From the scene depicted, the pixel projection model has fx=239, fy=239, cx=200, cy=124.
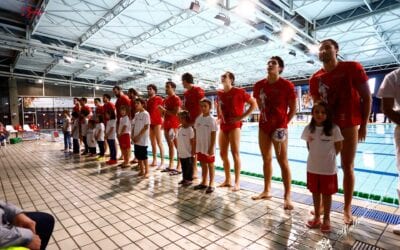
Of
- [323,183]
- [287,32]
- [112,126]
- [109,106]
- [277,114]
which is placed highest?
[287,32]

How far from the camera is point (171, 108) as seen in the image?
498 centimetres

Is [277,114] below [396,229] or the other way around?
the other way around

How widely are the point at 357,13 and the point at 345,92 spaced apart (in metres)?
8.23

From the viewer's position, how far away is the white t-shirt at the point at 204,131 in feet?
12.1

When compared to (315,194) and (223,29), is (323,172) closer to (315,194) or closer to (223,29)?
(315,194)

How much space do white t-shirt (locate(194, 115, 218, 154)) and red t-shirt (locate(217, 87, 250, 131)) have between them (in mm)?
198

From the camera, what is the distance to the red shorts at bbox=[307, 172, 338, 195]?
236cm

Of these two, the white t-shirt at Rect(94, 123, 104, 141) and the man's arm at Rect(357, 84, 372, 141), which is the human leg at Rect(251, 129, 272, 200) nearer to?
the man's arm at Rect(357, 84, 372, 141)

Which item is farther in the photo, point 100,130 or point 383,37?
point 383,37

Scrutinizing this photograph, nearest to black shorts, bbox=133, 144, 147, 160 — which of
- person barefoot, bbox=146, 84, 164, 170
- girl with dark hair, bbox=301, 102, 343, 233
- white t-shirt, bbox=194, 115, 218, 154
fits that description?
person barefoot, bbox=146, 84, 164, 170

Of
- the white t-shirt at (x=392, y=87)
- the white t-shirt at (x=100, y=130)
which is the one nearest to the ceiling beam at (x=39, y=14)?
the white t-shirt at (x=100, y=130)

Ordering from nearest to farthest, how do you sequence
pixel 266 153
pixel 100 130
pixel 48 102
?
pixel 266 153, pixel 100 130, pixel 48 102

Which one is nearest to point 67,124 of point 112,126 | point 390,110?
point 112,126

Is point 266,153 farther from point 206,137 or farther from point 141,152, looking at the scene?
point 141,152
